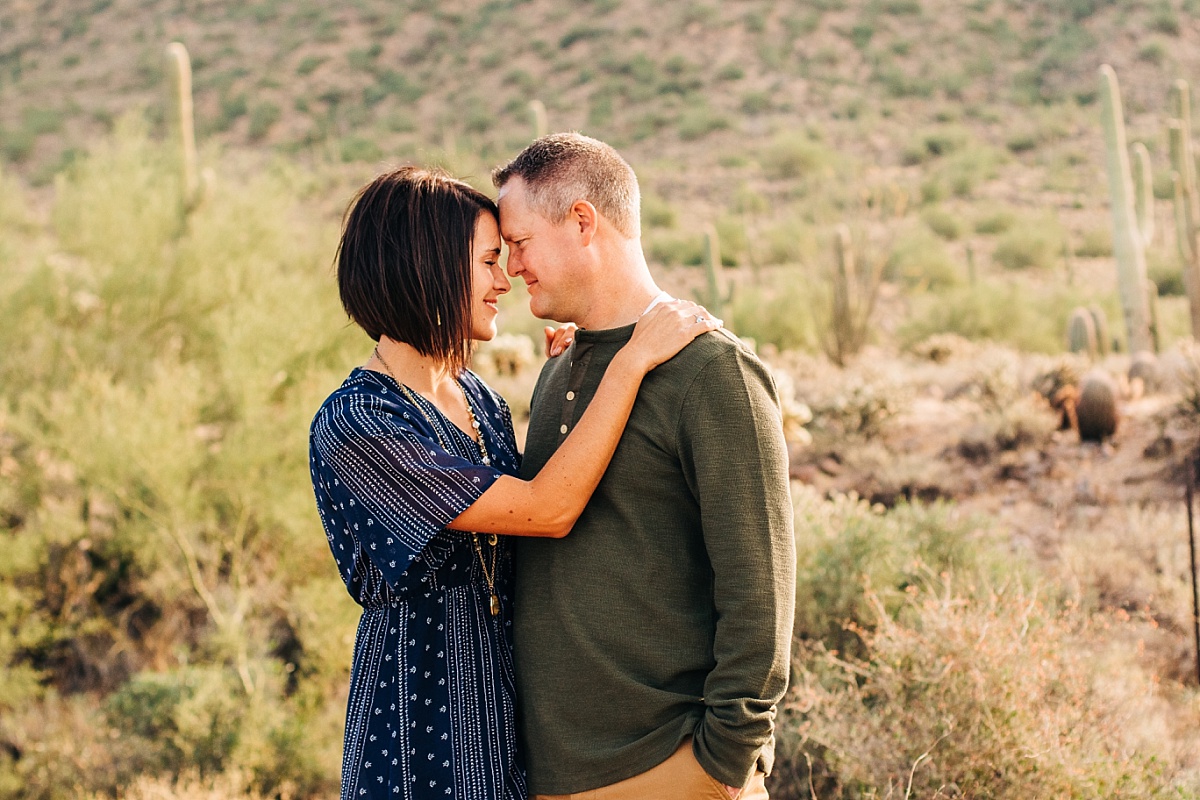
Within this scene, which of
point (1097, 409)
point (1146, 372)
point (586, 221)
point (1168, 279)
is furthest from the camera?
point (1168, 279)

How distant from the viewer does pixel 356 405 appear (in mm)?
2354

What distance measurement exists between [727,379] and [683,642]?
1.84 ft

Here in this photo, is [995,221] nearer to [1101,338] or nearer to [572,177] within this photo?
[1101,338]

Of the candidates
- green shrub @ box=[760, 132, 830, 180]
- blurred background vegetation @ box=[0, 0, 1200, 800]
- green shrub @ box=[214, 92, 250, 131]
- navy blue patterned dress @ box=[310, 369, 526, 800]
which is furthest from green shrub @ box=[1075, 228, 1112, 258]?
green shrub @ box=[214, 92, 250, 131]

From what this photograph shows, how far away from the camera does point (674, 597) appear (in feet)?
7.47

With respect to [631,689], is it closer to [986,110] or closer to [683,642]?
[683,642]

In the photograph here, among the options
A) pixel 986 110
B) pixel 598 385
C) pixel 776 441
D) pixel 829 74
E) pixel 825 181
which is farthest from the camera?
pixel 829 74

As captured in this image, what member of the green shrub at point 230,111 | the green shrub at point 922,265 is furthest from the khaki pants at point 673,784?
the green shrub at point 230,111

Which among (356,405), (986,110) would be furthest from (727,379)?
(986,110)

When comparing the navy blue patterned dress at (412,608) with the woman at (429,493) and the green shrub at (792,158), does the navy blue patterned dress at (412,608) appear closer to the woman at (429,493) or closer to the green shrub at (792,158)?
the woman at (429,493)

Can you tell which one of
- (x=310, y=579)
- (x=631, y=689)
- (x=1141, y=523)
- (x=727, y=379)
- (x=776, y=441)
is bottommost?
(x=1141, y=523)

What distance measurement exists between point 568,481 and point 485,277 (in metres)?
0.56

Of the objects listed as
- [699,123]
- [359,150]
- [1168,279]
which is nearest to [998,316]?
[1168,279]

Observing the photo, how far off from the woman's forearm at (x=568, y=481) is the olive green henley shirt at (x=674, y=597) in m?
0.07
